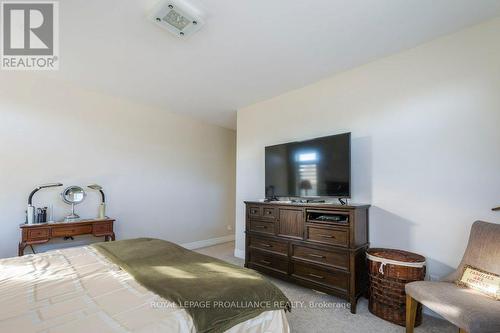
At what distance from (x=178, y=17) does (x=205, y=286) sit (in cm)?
216

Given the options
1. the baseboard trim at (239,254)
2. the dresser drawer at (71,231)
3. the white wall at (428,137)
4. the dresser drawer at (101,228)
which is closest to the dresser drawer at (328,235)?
the white wall at (428,137)

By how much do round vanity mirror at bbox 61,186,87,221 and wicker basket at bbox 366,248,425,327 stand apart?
12.2ft

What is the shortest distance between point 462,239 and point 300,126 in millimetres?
2141

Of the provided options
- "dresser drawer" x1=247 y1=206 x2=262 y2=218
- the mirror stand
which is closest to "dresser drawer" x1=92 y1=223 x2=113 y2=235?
the mirror stand

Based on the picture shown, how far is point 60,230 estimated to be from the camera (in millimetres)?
3176

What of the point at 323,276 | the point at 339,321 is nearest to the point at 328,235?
the point at 323,276

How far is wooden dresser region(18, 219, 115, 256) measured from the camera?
298cm

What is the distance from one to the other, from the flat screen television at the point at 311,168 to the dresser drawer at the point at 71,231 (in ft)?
8.20

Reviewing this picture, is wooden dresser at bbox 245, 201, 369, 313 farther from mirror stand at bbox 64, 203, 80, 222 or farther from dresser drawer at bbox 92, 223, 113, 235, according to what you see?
mirror stand at bbox 64, 203, 80, 222

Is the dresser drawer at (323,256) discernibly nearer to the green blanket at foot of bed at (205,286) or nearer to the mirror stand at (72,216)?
the green blanket at foot of bed at (205,286)

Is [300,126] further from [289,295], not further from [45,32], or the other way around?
[45,32]

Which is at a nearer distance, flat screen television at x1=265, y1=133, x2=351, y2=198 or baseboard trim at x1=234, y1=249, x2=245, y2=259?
flat screen television at x1=265, y1=133, x2=351, y2=198

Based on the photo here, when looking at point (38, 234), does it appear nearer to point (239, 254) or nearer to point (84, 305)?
point (84, 305)

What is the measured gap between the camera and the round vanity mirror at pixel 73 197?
3.43 m
